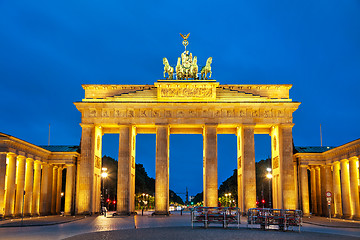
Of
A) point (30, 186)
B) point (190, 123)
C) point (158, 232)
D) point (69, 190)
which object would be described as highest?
point (190, 123)

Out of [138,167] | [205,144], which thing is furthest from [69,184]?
[138,167]

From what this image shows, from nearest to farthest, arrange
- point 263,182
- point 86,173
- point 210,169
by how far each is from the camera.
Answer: point 210,169 → point 86,173 → point 263,182

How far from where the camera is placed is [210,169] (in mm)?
53625

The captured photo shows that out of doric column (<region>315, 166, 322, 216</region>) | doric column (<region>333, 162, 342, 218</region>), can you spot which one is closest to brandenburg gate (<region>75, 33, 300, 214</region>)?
doric column (<region>333, 162, 342, 218</region>)

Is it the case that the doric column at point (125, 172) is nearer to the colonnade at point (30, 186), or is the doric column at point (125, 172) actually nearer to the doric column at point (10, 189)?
the colonnade at point (30, 186)

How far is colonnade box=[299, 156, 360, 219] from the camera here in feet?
156

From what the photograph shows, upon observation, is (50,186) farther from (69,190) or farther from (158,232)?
(158,232)

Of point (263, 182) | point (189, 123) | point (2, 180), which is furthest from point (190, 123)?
point (263, 182)

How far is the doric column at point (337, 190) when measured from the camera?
172 ft

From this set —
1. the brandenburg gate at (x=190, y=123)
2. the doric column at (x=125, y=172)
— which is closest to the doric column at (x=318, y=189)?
the brandenburg gate at (x=190, y=123)

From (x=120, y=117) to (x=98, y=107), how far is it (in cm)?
317

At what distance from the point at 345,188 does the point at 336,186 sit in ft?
9.36

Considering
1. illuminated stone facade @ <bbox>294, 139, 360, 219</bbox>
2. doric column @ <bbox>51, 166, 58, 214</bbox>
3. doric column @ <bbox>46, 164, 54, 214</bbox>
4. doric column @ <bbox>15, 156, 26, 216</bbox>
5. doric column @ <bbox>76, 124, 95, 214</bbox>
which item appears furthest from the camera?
doric column @ <bbox>51, 166, 58, 214</bbox>

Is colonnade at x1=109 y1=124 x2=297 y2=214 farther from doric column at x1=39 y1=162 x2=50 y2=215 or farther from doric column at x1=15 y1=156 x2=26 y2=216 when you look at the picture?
doric column at x1=15 y1=156 x2=26 y2=216
